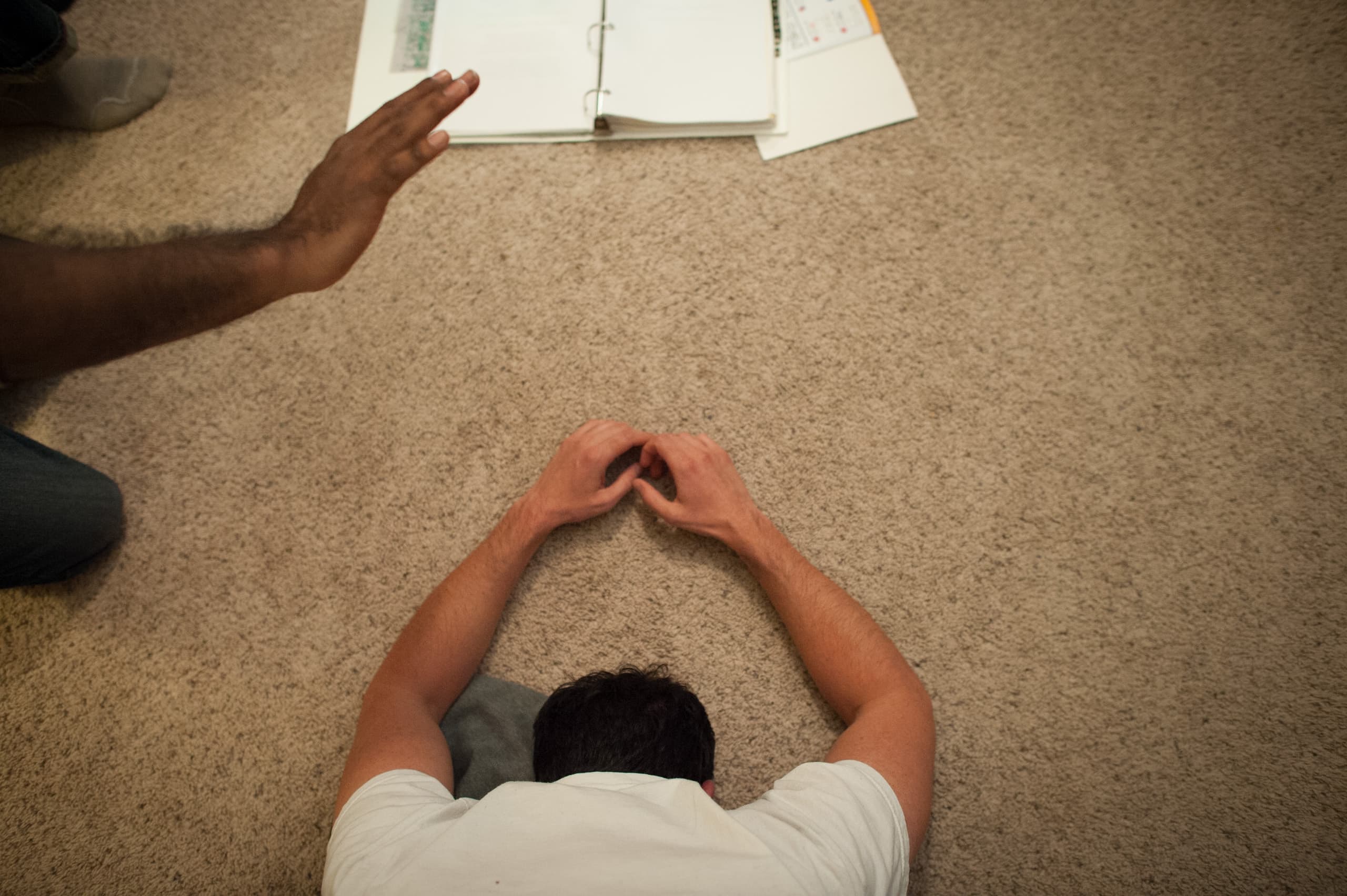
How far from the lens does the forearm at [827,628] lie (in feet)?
2.49

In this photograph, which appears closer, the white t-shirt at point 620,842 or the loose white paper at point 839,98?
the white t-shirt at point 620,842

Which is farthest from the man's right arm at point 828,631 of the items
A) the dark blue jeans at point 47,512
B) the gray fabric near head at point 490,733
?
the dark blue jeans at point 47,512

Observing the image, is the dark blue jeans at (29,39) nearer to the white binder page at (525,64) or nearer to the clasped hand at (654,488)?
the white binder page at (525,64)

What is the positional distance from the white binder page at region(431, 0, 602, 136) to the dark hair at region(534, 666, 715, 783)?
80 cm

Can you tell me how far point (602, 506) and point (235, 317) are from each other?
0.44 m

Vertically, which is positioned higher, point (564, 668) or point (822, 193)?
point (822, 193)

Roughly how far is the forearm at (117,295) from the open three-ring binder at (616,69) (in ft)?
1.73

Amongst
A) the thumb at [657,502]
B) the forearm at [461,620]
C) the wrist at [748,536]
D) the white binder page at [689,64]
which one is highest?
the white binder page at [689,64]

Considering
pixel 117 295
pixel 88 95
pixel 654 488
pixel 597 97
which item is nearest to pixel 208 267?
pixel 117 295

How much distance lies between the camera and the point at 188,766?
2.75 ft

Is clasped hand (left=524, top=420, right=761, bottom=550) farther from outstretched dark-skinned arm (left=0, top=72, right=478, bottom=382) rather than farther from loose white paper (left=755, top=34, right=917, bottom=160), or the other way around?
loose white paper (left=755, top=34, right=917, bottom=160)

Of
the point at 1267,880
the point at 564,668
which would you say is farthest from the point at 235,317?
the point at 1267,880

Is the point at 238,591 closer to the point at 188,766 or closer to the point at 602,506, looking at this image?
the point at 188,766

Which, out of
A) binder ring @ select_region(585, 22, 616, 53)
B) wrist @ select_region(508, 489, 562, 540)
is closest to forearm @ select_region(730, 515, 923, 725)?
wrist @ select_region(508, 489, 562, 540)
